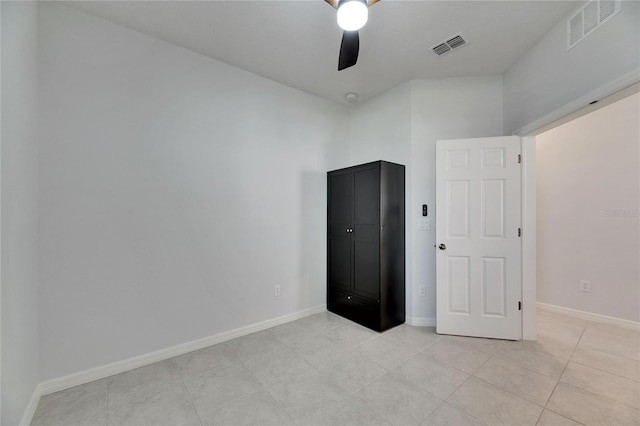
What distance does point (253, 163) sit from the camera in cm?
291

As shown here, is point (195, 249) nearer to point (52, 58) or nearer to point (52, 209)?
point (52, 209)

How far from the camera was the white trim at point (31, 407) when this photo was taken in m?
1.57

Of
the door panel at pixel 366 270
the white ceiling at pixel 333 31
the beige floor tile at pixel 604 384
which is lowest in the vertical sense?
the beige floor tile at pixel 604 384

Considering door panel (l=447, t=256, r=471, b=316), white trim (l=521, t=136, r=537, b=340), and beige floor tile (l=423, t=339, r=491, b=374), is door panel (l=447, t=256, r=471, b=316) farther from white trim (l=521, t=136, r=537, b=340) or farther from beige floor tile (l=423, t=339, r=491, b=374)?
white trim (l=521, t=136, r=537, b=340)

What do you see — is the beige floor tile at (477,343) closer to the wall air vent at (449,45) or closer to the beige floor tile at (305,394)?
the beige floor tile at (305,394)

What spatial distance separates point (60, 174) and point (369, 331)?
3.05 m

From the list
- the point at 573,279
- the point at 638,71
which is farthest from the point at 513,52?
the point at 573,279

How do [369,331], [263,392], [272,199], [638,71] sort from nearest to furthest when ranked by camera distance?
[638,71] < [263,392] < [369,331] < [272,199]

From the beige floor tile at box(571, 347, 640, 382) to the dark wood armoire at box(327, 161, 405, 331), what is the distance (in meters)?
1.53

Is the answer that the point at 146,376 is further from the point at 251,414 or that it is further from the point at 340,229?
the point at 340,229

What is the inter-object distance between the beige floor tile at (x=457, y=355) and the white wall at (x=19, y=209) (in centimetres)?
283

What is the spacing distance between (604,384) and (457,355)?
95cm

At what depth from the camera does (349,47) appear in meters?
1.69

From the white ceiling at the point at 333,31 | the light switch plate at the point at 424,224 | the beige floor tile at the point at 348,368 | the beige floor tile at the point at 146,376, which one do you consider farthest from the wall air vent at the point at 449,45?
the beige floor tile at the point at 146,376
